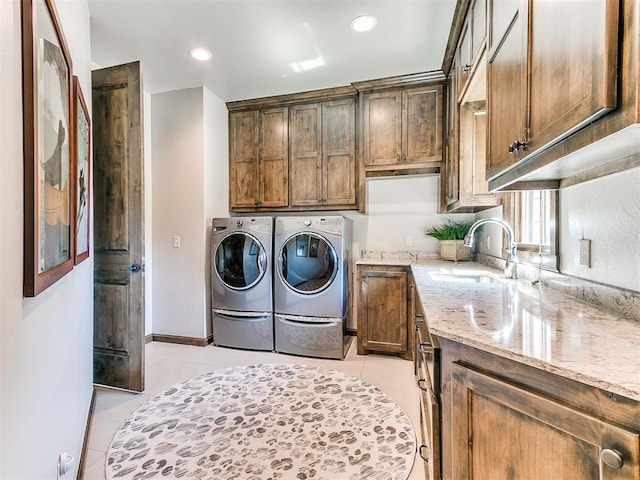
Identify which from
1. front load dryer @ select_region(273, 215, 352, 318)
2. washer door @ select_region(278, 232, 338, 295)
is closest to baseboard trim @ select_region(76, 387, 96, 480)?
front load dryer @ select_region(273, 215, 352, 318)

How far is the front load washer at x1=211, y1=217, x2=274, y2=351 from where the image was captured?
2980 mm

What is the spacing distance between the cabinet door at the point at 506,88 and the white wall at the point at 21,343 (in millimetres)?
1459

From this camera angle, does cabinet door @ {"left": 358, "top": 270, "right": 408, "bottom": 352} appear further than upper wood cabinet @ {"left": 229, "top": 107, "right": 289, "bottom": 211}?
No

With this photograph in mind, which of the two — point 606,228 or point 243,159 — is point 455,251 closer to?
point 606,228

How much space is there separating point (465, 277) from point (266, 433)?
1.52 metres

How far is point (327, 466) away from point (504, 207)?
1.96 meters

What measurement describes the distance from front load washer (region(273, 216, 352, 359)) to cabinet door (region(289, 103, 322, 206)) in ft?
1.60

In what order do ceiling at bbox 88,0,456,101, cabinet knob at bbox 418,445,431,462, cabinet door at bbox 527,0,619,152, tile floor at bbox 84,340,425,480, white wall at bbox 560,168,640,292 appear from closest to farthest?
cabinet door at bbox 527,0,619,152 < white wall at bbox 560,168,640,292 < cabinet knob at bbox 418,445,431,462 < tile floor at bbox 84,340,425,480 < ceiling at bbox 88,0,456,101

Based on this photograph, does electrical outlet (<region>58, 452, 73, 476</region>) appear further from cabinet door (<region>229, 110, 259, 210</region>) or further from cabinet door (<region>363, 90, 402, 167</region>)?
cabinet door (<region>363, 90, 402, 167</region>)

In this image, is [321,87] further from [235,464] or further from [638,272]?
[235,464]

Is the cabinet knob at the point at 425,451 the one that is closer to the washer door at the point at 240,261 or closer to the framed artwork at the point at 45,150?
the framed artwork at the point at 45,150

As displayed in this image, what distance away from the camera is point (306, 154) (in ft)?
10.6

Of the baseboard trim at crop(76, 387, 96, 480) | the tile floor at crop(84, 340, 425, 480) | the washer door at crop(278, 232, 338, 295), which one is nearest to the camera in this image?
the baseboard trim at crop(76, 387, 96, 480)

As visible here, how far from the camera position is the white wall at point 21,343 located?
70cm
